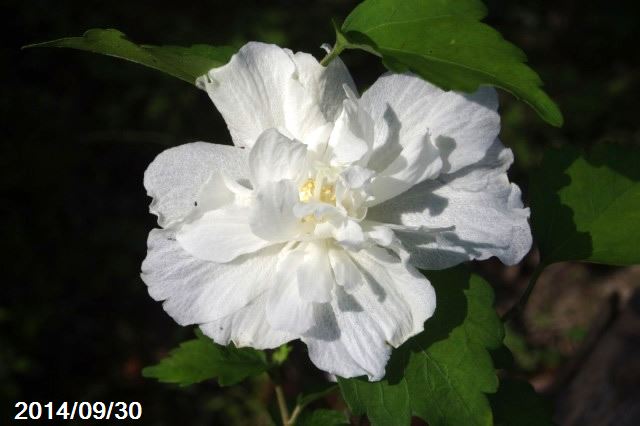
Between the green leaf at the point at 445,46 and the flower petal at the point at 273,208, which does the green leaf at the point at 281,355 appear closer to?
the flower petal at the point at 273,208

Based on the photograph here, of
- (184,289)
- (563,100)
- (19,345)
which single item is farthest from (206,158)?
(563,100)

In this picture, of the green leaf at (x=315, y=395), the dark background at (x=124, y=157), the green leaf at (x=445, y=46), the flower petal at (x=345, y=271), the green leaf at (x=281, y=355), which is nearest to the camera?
the green leaf at (x=445, y=46)

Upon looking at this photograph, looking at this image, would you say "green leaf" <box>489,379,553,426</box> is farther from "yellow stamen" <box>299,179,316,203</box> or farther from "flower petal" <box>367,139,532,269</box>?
"yellow stamen" <box>299,179,316,203</box>

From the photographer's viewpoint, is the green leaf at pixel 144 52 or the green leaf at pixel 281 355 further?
the green leaf at pixel 281 355

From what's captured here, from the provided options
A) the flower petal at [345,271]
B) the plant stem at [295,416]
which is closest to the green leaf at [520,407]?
the plant stem at [295,416]

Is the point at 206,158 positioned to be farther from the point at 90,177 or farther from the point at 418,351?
the point at 90,177
